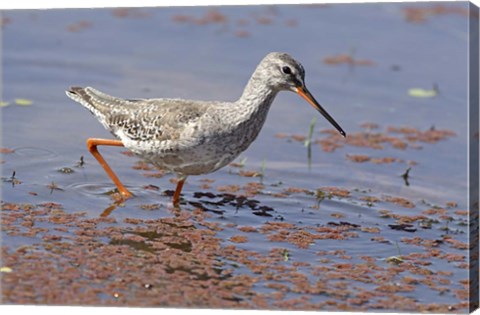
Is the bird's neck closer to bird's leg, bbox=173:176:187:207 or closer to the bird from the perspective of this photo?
the bird

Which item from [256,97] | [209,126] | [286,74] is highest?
[286,74]

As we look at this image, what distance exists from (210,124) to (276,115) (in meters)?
4.22

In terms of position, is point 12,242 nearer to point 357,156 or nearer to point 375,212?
point 375,212

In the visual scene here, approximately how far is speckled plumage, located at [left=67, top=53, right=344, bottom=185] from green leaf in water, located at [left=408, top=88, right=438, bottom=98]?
508cm

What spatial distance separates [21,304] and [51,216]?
2.07m

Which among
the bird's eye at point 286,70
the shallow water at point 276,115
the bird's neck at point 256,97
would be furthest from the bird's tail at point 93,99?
the bird's eye at point 286,70

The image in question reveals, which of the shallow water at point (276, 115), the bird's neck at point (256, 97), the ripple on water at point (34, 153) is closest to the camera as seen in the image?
the bird's neck at point (256, 97)

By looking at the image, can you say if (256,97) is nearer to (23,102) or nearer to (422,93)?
(23,102)

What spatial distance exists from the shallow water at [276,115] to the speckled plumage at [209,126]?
749 mm

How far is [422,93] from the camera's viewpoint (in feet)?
49.9

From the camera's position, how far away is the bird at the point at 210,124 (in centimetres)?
1036

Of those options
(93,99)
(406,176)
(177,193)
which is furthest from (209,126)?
(406,176)

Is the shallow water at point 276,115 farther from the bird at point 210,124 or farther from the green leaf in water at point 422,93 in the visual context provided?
the bird at point 210,124

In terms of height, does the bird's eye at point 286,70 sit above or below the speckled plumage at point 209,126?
above
